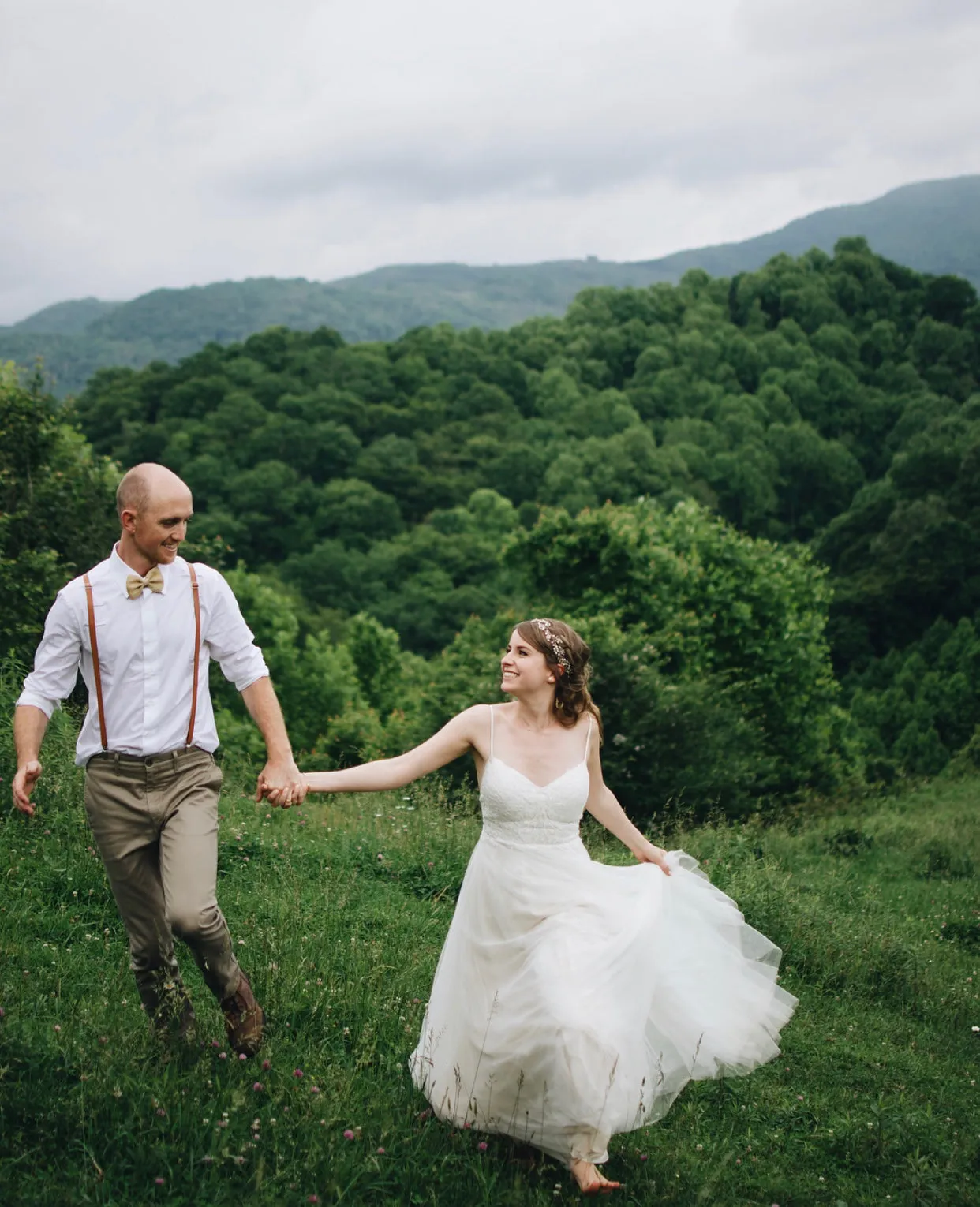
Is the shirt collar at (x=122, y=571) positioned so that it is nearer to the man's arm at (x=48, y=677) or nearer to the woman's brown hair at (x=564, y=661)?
the man's arm at (x=48, y=677)

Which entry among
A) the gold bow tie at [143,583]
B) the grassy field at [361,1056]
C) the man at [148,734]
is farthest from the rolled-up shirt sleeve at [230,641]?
the grassy field at [361,1056]

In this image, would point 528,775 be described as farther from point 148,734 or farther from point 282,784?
point 148,734

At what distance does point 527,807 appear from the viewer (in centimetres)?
479

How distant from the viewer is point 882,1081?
5629 mm


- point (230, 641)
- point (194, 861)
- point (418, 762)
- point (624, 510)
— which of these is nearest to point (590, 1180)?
point (418, 762)

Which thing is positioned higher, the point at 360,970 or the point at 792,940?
the point at 360,970

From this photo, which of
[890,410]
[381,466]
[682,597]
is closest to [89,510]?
[682,597]

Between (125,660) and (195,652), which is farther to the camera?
(195,652)

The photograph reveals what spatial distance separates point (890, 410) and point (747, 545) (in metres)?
56.0

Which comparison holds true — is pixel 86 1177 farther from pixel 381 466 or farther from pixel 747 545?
pixel 381 466

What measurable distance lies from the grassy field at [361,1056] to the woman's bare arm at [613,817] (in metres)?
1.13

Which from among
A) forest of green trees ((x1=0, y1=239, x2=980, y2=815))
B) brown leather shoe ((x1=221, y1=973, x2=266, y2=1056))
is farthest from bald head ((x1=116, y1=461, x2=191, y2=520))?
forest of green trees ((x1=0, y1=239, x2=980, y2=815))

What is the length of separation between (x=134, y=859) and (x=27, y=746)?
62 centimetres

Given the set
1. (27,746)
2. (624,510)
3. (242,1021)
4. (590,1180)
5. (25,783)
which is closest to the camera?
(590,1180)
